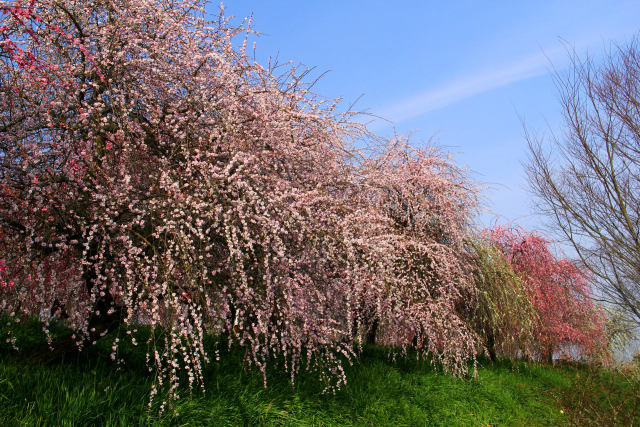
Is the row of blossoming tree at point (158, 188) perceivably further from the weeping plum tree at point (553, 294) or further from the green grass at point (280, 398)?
the weeping plum tree at point (553, 294)

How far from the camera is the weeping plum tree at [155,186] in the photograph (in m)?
5.08

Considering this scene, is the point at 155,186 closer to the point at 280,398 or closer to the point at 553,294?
the point at 280,398

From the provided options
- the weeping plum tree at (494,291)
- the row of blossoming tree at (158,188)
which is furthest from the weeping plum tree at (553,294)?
the row of blossoming tree at (158,188)

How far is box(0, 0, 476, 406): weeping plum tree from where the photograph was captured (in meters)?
5.08

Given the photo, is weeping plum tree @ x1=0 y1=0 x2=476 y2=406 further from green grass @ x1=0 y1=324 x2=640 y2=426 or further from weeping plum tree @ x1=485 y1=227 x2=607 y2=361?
weeping plum tree @ x1=485 y1=227 x2=607 y2=361

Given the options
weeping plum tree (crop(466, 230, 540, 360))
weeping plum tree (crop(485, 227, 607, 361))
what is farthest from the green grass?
weeping plum tree (crop(485, 227, 607, 361))

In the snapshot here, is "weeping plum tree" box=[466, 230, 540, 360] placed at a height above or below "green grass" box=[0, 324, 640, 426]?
above

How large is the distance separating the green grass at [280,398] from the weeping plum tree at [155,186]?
1.81ft

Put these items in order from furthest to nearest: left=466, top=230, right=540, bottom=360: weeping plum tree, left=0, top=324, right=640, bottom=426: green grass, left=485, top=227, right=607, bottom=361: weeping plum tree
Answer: left=485, top=227, right=607, bottom=361: weeping plum tree
left=466, top=230, right=540, bottom=360: weeping plum tree
left=0, top=324, right=640, bottom=426: green grass

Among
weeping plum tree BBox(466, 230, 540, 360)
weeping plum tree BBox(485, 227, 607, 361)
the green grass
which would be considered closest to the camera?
the green grass

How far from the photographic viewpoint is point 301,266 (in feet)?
20.6

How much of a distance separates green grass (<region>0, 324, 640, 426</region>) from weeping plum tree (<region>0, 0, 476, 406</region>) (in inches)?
21.7

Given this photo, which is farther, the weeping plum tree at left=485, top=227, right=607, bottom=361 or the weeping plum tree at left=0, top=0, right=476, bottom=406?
the weeping plum tree at left=485, top=227, right=607, bottom=361

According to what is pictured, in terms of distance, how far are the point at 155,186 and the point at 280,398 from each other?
3.39 meters
